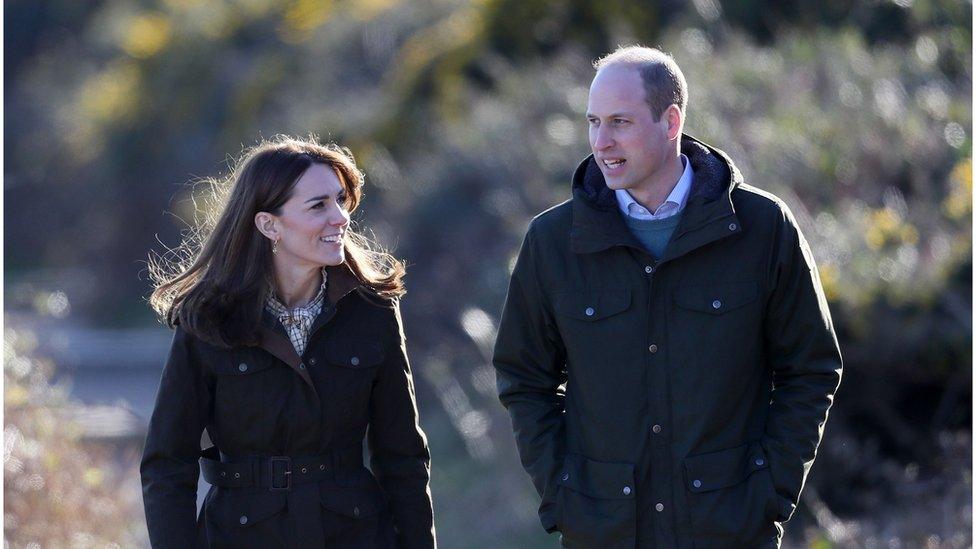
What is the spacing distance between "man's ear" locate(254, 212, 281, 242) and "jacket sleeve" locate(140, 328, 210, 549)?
390 millimetres

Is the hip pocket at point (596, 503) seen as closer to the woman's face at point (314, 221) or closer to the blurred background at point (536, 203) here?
the woman's face at point (314, 221)

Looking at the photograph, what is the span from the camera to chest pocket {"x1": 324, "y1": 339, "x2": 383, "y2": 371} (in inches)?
164

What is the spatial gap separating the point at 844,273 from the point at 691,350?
3482 millimetres

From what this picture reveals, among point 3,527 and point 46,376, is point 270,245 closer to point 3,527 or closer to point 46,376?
point 3,527

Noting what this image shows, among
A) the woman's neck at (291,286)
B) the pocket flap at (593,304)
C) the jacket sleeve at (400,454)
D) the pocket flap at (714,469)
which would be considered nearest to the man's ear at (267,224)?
the woman's neck at (291,286)

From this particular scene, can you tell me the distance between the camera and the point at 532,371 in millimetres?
4141

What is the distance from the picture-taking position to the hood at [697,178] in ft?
13.2

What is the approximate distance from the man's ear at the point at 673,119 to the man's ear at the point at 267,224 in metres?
A: 1.16

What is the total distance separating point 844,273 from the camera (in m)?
7.18

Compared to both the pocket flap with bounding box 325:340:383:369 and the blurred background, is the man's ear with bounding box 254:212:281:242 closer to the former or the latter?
the pocket flap with bounding box 325:340:383:369

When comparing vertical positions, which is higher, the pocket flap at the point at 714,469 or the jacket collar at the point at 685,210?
the jacket collar at the point at 685,210

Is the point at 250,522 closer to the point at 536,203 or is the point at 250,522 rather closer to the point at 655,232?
the point at 655,232

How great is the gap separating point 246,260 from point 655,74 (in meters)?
1.30

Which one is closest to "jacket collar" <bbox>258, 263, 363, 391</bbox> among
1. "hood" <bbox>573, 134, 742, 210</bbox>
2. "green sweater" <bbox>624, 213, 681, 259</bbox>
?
"hood" <bbox>573, 134, 742, 210</bbox>
